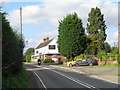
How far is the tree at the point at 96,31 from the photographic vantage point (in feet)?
211

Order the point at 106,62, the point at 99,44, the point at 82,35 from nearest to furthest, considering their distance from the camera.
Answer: the point at 106,62
the point at 82,35
the point at 99,44

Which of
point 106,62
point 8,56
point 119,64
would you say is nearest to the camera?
point 8,56

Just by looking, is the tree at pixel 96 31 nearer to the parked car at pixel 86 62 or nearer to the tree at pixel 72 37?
the tree at pixel 72 37

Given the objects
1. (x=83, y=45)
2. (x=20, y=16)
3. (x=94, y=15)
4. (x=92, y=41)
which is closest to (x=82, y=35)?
(x=83, y=45)

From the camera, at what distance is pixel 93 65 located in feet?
153

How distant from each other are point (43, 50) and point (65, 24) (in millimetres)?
38578

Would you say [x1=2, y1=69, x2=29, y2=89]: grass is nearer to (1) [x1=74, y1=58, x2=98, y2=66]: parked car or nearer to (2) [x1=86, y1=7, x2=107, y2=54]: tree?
(1) [x1=74, y1=58, x2=98, y2=66]: parked car

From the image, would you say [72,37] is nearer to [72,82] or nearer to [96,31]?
[96,31]

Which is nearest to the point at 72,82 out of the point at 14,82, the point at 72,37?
the point at 14,82

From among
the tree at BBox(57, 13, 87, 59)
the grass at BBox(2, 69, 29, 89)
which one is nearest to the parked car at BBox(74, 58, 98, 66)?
the tree at BBox(57, 13, 87, 59)

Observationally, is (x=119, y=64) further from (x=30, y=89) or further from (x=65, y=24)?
(x=30, y=89)

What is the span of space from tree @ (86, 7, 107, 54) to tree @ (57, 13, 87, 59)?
9162mm

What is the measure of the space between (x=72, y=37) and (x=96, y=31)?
1444 cm

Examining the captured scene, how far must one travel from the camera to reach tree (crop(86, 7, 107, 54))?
211 feet
